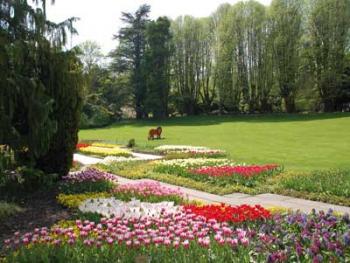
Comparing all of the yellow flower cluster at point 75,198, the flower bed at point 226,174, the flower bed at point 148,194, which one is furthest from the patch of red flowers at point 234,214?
the flower bed at point 226,174

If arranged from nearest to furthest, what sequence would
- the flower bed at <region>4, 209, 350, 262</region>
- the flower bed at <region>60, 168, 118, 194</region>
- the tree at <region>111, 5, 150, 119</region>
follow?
the flower bed at <region>4, 209, 350, 262</region> < the flower bed at <region>60, 168, 118, 194</region> < the tree at <region>111, 5, 150, 119</region>

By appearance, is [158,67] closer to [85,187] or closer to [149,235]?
[85,187]

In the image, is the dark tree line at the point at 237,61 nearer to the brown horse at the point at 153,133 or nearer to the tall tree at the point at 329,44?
the tall tree at the point at 329,44

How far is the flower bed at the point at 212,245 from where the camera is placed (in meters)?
4.59

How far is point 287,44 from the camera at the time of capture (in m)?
46.8

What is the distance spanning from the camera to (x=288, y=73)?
4625 centimetres

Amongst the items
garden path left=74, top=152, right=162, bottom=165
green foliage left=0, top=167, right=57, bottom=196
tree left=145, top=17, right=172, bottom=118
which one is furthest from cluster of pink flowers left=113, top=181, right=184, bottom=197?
tree left=145, top=17, right=172, bottom=118

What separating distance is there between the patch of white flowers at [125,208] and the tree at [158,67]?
44.0 meters

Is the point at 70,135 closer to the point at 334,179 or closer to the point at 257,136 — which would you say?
the point at 334,179

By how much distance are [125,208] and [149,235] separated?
1939 mm

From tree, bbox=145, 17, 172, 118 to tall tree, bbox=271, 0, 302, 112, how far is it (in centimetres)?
1304

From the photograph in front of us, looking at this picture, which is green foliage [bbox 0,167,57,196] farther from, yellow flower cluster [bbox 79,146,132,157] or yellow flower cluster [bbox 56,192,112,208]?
yellow flower cluster [bbox 79,146,132,157]

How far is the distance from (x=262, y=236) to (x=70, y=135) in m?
6.81

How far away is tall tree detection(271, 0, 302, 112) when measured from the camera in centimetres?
4609
